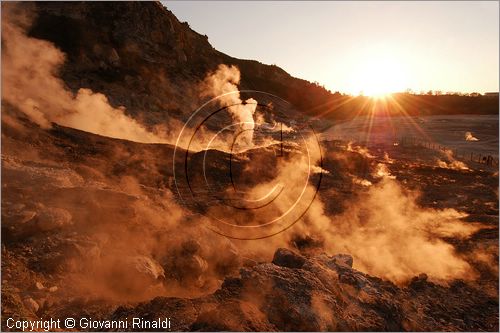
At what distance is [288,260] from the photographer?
5.96m

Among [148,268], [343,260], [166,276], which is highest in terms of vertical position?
[148,268]

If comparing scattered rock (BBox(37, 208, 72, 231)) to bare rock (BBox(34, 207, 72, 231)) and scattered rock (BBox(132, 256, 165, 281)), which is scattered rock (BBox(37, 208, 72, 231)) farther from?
scattered rock (BBox(132, 256, 165, 281))

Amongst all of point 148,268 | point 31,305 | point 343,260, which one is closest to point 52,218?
point 31,305

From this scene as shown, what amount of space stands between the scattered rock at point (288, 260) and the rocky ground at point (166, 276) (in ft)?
0.05

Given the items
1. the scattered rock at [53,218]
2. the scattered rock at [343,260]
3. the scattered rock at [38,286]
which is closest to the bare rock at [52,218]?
the scattered rock at [53,218]

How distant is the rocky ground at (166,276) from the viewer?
14.6ft

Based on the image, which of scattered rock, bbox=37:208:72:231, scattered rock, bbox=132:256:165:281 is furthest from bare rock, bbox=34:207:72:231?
scattered rock, bbox=132:256:165:281

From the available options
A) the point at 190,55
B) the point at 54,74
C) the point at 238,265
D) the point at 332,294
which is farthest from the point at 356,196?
the point at 190,55

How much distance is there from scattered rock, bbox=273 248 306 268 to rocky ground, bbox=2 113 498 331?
0.02 m

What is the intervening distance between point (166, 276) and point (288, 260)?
1.87 metres

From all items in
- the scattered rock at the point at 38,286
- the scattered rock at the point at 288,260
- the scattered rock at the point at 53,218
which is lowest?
the scattered rock at the point at 288,260

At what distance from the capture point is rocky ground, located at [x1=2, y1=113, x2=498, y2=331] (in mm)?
4449

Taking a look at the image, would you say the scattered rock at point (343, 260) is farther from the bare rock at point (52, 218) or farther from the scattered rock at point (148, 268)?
the bare rock at point (52, 218)

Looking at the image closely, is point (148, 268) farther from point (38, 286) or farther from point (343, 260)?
point (343, 260)
